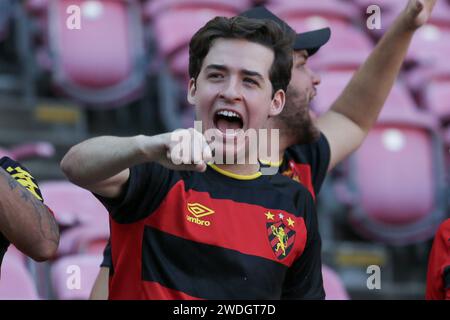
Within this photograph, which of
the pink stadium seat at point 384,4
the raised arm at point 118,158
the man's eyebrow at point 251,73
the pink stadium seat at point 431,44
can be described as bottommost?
the pink stadium seat at point 431,44

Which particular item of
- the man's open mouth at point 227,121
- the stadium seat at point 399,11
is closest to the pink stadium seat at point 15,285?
the man's open mouth at point 227,121

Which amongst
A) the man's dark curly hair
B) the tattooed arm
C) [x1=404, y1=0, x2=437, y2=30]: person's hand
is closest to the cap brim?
[x1=404, y1=0, x2=437, y2=30]: person's hand

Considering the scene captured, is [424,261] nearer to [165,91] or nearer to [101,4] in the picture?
[165,91]

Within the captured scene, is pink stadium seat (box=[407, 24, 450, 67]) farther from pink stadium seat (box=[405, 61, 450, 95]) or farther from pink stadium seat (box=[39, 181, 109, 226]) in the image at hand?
pink stadium seat (box=[39, 181, 109, 226])

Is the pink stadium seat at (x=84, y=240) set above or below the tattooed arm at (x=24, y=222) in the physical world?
below

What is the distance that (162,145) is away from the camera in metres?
1.70

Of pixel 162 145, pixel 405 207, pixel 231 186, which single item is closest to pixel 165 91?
pixel 405 207

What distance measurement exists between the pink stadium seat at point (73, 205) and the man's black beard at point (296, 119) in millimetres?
1348

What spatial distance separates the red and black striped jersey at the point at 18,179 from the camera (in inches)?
79.4

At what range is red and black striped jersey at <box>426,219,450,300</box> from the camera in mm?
2402

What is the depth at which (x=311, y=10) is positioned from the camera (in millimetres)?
5676

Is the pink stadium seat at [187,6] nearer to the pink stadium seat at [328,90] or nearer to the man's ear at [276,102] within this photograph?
the pink stadium seat at [328,90]

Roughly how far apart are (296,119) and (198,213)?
716mm

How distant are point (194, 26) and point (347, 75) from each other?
84cm
